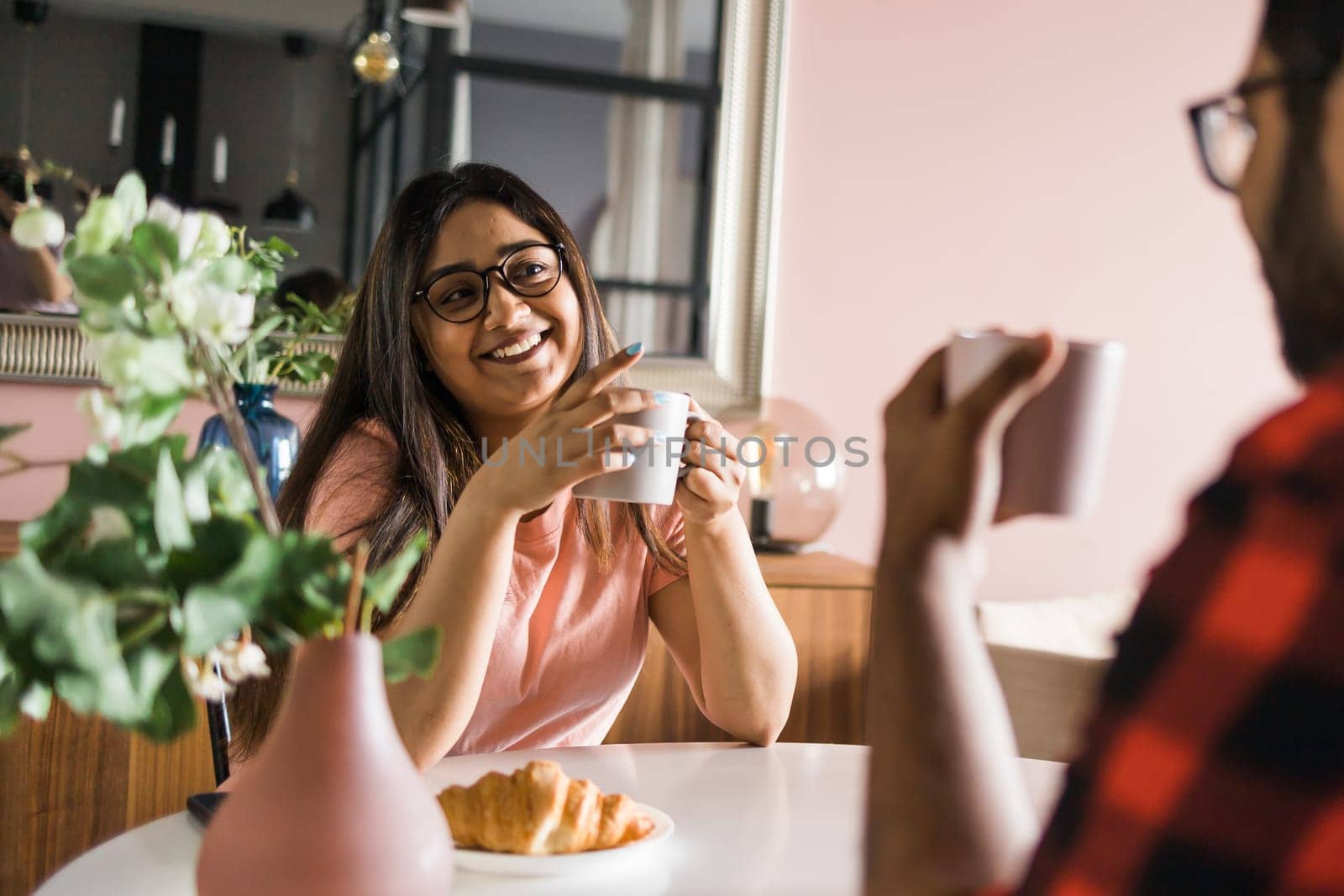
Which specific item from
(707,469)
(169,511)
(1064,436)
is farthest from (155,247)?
(707,469)

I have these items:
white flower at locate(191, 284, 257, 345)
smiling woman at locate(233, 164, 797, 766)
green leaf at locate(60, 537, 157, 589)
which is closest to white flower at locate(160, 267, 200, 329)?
white flower at locate(191, 284, 257, 345)

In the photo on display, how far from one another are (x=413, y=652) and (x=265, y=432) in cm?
128

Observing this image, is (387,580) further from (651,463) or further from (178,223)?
(651,463)

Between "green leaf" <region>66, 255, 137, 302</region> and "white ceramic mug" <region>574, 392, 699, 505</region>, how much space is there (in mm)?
534

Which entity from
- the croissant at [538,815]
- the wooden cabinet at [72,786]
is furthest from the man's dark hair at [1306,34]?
the wooden cabinet at [72,786]

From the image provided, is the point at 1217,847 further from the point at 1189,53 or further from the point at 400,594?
the point at 1189,53

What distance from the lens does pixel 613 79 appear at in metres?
2.59

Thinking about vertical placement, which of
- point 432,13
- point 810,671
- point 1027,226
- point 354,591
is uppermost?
point 432,13

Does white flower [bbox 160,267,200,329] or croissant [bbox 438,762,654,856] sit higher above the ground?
white flower [bbox 160,267,200,329]

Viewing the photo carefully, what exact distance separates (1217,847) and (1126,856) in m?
0.02

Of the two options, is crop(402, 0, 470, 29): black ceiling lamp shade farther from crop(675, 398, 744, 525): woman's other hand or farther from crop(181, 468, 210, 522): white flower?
crop(181, 468, 210, 522): white flower

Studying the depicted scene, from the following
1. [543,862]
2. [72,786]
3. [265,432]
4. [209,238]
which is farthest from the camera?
[72,786]

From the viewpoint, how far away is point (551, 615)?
1.43 m

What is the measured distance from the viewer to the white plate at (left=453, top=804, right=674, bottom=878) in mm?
795
